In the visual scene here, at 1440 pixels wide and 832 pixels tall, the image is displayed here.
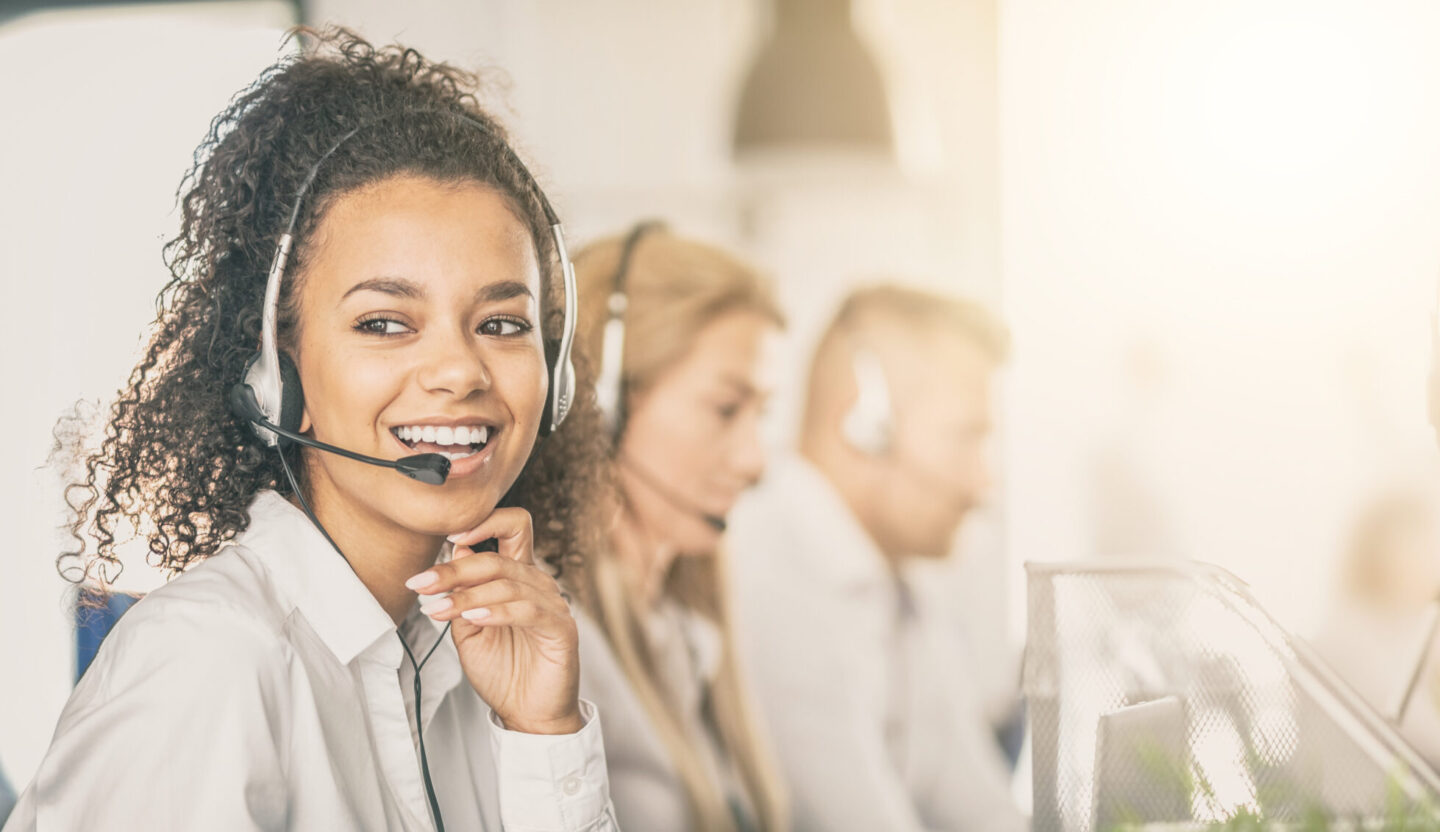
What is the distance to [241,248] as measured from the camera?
1.33 meters

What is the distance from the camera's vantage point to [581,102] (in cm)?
158

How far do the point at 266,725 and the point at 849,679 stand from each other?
79 cm

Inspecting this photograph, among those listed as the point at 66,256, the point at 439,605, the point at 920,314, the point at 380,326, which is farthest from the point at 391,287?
the point at 920,314

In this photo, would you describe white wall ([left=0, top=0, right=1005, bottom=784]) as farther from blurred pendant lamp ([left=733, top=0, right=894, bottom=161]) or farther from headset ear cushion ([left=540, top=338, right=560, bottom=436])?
headset ear cushion ([left=540, top=338, right=560, bottom=436])

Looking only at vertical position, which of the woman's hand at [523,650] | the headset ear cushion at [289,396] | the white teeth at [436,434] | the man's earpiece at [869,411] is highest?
the headset ear cushion at [289,396]

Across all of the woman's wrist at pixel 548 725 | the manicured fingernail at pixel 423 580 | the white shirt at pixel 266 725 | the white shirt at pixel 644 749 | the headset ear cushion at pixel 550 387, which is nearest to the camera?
the white shirt at pixel 266 725

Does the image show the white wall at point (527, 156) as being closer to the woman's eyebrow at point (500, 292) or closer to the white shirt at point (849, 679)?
the white shirt at point (849, 679)

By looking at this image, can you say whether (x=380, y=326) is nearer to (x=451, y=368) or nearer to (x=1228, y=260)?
(x=451, y=368)

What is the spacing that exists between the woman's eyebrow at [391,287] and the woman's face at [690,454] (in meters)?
0.41

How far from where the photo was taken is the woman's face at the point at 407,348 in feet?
4.13

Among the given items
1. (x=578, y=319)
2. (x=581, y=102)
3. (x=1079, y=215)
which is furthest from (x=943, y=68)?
(x=578, y=319)

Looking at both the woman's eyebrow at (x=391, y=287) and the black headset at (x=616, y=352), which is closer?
the woman's eyebrow at (x=391, y=287)

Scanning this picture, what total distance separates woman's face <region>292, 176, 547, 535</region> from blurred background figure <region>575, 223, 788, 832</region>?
0.27m

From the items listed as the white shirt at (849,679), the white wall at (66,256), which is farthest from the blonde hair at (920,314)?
the white wall at (66,256)
